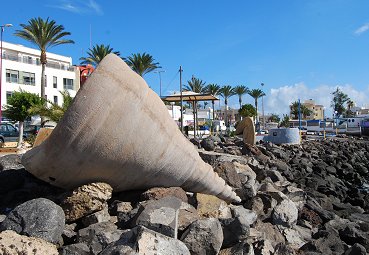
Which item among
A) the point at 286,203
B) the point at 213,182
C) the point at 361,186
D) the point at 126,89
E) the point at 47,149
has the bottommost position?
the point at 361,186

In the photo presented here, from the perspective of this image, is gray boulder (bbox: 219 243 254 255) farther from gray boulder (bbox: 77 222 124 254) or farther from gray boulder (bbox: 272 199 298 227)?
gray boulder (bbox: 272 199 298 227)

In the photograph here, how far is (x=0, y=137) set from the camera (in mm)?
24375

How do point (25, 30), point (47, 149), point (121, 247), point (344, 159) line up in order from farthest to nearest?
point (25, 30) < point (344, 159) < point (47, 149) < point (121, 247)

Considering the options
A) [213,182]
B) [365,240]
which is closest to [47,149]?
[213,182]

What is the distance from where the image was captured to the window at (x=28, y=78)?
47816 millimetres

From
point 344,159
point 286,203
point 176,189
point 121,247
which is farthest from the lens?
point 344,159

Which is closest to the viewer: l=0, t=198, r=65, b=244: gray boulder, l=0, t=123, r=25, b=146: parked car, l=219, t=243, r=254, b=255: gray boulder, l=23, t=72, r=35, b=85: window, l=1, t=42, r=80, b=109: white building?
l=0, t=198, r=65, b=244: gray boulder

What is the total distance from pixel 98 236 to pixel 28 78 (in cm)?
4769

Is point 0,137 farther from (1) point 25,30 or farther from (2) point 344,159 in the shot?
(2) point 344,159

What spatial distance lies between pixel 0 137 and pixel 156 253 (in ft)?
75.2

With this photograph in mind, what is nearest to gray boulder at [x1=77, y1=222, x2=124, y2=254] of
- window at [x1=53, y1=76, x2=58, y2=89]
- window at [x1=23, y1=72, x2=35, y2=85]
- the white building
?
the white building

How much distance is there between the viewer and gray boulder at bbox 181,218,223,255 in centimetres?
495

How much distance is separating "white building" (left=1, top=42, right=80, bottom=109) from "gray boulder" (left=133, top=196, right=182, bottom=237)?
41717 mm

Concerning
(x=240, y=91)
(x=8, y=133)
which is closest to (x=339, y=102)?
(x=240, y=91)
